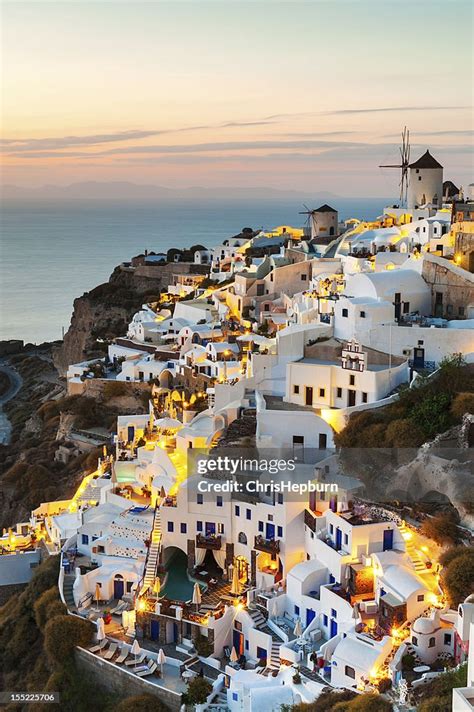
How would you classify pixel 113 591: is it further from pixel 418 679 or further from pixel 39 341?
pixel 39 341

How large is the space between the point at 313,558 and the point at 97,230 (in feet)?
404

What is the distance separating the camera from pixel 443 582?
13.2 m

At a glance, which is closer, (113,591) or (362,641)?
(362,641)

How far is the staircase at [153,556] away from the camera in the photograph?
52.4 ft

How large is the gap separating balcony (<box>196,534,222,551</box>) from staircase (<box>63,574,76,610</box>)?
2.29 meters

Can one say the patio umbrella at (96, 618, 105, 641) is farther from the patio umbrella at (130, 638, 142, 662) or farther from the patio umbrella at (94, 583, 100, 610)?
the patio umbrella at (94, 583, 100, 610)

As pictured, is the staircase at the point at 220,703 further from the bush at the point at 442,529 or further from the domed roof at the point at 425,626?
the bush at the point at 442,529

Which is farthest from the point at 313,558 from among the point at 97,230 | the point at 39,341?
the point at 97,230

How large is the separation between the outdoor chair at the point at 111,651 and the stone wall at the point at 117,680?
0.27 ft

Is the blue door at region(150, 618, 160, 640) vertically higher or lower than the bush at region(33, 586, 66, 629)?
higher

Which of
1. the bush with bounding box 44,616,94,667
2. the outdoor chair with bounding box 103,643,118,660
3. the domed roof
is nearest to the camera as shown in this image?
the domed roof

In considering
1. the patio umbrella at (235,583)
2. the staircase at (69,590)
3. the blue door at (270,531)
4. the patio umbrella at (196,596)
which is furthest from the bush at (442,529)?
the staircase at (69,590)

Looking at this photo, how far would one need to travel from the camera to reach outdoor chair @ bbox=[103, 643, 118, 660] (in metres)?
14.5

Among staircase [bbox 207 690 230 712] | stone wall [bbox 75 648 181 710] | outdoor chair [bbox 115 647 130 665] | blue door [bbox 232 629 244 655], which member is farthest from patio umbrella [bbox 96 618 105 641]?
staircase [bbox 207 690 230 712]
